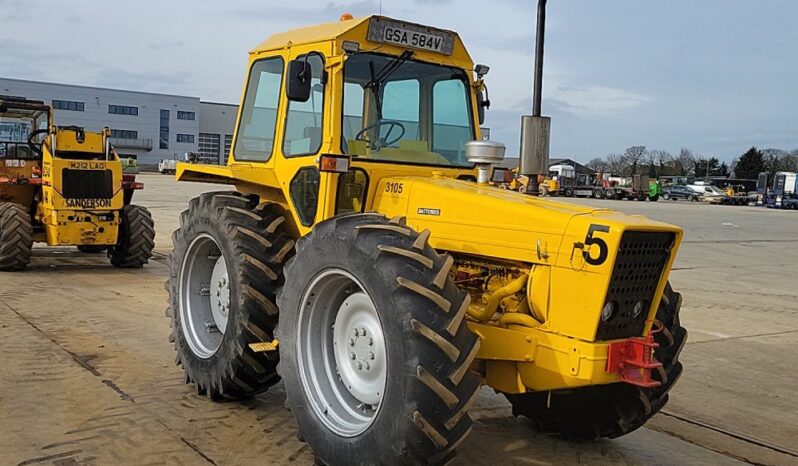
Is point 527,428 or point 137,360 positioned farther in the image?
point 137,360

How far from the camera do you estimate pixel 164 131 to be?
Result: 97.1 m

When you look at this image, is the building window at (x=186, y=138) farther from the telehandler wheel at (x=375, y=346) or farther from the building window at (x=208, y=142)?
the telehandler wheel at (x=375, y=346)

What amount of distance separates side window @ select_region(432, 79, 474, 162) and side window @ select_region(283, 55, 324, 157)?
0.88 meters

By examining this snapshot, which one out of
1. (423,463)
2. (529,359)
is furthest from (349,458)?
(529,359)

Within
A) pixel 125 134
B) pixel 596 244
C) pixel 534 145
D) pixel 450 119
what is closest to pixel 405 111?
pixel 450 119

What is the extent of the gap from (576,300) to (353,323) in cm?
124

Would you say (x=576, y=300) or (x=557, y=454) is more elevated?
(x=576, y=300)

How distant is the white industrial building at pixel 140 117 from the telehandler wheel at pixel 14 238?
77967 mm

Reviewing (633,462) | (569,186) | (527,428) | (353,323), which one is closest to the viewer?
(353,323)

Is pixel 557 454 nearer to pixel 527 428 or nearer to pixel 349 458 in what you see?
pixel 527 428

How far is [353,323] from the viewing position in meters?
4.36

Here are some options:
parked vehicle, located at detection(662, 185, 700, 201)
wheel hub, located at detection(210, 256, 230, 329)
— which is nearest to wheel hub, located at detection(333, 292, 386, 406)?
wheel hub, located at detection(210, 256, 230, 329)

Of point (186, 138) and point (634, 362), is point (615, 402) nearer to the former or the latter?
point (634, 362)

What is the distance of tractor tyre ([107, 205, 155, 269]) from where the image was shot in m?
Answer: 12.9
